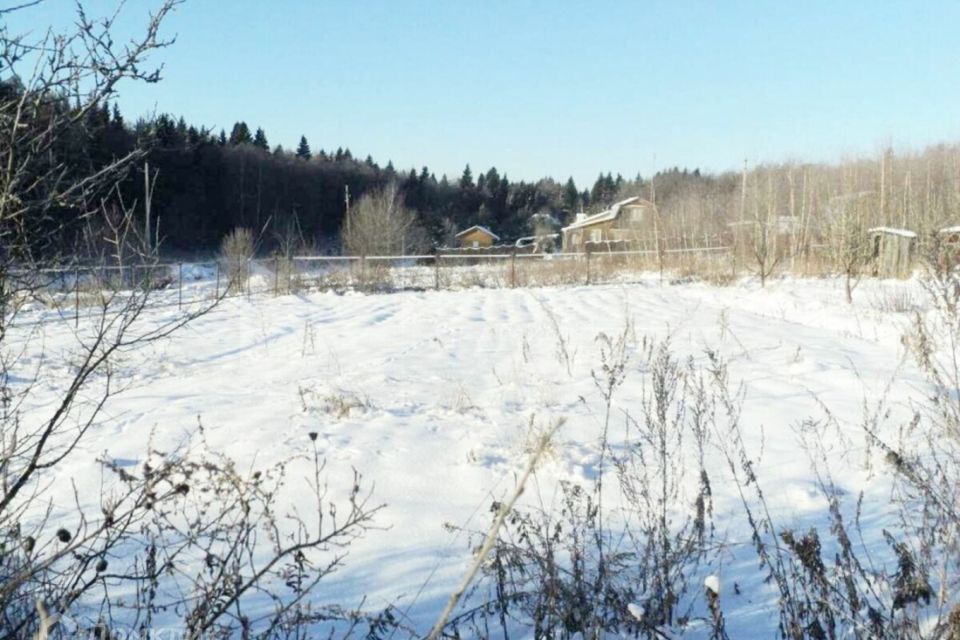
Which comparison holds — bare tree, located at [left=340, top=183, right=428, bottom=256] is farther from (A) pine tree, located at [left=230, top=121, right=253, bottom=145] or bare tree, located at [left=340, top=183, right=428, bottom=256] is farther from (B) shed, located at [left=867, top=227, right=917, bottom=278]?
(A) pine tree, located at [left=230, top=121, right=253, bottom=145]

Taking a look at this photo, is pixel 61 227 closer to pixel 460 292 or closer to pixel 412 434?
pixel 412 434

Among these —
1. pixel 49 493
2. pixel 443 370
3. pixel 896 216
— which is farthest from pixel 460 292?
pixel 896 216

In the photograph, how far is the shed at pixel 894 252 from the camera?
51.8ft

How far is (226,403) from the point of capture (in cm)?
515

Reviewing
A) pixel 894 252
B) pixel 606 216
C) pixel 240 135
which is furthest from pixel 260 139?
pixel 894 252

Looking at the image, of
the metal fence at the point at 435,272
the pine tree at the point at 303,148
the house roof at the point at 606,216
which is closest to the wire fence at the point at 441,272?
the metal fence at the point at 435,272

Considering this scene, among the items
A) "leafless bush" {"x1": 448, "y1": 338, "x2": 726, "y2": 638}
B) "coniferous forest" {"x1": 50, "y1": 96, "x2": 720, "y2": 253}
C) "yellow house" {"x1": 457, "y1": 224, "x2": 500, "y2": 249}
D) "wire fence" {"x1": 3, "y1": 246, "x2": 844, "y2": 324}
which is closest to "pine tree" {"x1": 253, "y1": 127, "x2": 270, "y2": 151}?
"coniferous forest" {"x1": 50, "y1": 96, "x2": 720, "y2": 253}

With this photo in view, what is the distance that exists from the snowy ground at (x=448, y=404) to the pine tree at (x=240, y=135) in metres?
47.9

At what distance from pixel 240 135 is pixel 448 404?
56.2 metres

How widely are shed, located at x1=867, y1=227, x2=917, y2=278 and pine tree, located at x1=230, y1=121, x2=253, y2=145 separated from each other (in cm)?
4883

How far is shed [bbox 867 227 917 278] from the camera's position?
1577 centimetres

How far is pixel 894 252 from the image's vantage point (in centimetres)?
1605

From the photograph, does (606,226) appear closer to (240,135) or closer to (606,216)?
(606,216)

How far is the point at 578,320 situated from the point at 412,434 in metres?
6.26
